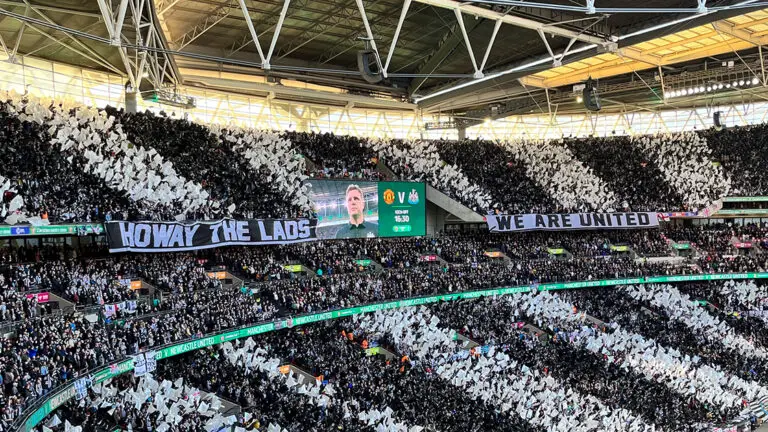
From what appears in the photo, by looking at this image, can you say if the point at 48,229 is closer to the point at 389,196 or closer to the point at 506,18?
the point at 506,18

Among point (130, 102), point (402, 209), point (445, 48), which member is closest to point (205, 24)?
point (130, 102)

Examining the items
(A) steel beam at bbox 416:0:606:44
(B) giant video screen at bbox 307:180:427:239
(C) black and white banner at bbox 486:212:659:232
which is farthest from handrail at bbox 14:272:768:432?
(A) steel beam at bbox 416:0:606:44

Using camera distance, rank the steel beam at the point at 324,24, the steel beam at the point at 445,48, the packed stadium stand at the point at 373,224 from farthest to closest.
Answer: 1. the steel beam at the point at 445,48
2. the steel beam at the point at 324,24
3. the packed stadium stand at the point at 373,224

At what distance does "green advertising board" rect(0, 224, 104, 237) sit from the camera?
65.2 ft

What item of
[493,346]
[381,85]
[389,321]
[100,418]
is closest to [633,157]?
[381,85]

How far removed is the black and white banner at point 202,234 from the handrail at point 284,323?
4.44 meters

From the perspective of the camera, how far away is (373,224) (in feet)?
117

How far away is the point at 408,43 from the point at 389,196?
8.44m

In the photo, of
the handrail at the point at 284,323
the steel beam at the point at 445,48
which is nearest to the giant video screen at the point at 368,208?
the handrail at the point at 284,323

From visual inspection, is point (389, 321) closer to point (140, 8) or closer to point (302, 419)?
point (302, 419)

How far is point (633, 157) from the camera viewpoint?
151ft

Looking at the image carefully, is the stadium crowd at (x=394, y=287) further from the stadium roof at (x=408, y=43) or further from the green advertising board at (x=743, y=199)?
the stadium roof at (x=408, y=43)

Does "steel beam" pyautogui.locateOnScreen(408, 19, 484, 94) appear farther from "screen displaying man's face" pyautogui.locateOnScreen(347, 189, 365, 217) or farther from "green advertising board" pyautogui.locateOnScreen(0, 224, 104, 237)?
"green advertising board" pyautogui.locateOnScreen(0, 224, 104, 237)

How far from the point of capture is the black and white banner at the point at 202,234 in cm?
2309
